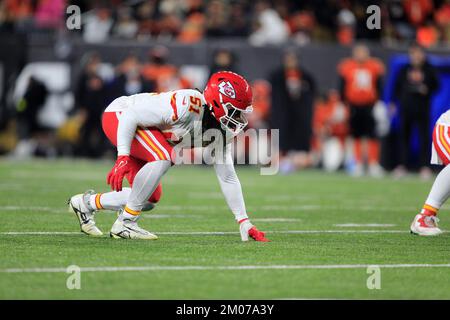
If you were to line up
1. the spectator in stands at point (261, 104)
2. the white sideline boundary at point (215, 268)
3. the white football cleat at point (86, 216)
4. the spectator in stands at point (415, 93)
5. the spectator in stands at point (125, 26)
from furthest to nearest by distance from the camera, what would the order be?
1. the spectator in stands at point (125, 26)
2. the spectator in stands at point (261, 104)
3. the spectator in stands at point (415, 93)
4. the white football cleat at point (86, 216)
5. the white sideline boundary at point (215, 268)

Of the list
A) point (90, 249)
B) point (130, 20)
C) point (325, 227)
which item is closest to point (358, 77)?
point (130, 20)

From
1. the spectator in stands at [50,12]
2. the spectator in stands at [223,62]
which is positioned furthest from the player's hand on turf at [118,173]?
the spectator in stands at [50,12]

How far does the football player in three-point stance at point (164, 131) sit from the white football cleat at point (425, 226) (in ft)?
4.78

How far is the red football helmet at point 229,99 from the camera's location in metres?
7.32

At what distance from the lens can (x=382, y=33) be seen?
18938mm

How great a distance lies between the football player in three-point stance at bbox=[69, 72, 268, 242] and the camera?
23.9 ft

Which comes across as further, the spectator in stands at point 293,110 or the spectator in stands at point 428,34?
the spectator in stands at point 428,34

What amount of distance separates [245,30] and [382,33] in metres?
2.46

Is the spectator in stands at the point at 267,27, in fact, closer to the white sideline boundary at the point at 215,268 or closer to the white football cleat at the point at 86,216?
the white football cleat at the point at 86,216

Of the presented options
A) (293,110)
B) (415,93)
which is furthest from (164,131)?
(293,110)

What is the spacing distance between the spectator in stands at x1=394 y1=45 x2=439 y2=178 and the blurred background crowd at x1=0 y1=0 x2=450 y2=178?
2cm

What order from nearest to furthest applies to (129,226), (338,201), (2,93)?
(129,226) → (338,201) → (2,93)

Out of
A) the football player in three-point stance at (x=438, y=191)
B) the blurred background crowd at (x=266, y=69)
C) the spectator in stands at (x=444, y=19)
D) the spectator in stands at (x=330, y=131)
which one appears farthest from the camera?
the spectator in stands at (x=444, y=19)

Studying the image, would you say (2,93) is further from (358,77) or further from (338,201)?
(338,201)
